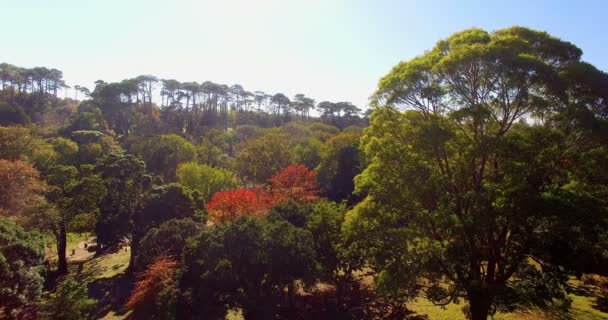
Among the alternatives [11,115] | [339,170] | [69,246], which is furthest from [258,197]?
[11,115]

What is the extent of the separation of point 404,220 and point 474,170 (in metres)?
3.25

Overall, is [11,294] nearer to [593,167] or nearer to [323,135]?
[593,167]

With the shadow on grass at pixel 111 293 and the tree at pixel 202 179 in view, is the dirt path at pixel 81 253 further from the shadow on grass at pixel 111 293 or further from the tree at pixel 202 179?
the tree at pixel 202 179

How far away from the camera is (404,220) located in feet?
47.2

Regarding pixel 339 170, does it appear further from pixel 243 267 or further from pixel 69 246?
pixel 69 246

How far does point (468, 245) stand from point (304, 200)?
Answer: 20.4 m

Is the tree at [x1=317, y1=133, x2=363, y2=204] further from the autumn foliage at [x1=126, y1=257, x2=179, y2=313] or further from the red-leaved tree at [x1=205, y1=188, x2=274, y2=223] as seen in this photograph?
the autumn foliage at [x1=126, y1=257, x2=179, y2=313]

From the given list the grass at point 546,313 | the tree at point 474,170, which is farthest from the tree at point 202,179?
the tree at point 474,170

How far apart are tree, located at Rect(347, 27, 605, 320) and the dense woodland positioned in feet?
0.16

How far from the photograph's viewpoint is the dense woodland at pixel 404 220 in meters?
11.0

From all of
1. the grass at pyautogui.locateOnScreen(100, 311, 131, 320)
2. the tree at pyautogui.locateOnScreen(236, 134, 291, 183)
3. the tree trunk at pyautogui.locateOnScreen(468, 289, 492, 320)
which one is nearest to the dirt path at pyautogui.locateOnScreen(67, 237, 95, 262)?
the grass at pyautogui.locateOnScreen(100, 311, 131, 320)

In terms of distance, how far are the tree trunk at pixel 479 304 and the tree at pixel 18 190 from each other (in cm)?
2521

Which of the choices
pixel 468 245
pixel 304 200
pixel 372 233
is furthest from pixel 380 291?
pixel 304 200

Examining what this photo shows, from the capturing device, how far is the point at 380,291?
1278 cm
